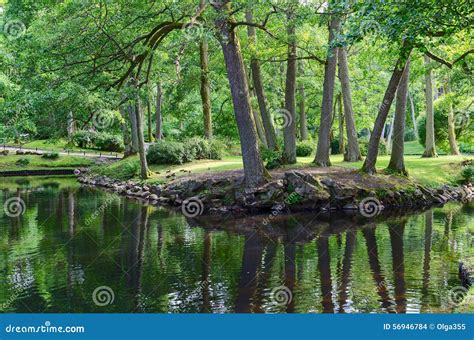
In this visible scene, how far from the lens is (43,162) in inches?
1636

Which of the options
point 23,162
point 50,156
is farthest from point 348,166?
point 50,156

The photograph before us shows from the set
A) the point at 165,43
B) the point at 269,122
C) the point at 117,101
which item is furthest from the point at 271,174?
the point at 165,43

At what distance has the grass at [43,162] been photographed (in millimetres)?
40094

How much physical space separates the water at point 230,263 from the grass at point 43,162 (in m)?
22.2

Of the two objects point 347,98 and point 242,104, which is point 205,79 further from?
point 242,104

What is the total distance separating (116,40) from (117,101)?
89.2 inches

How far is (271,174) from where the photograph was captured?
22391 millimetres

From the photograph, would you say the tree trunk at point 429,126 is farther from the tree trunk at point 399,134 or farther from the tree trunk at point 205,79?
the tree trunk at point 205,79

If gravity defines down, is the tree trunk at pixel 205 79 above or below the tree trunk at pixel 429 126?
above

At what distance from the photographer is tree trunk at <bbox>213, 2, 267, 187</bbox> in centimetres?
1969

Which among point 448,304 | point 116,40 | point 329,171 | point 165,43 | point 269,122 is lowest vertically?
point 448,304

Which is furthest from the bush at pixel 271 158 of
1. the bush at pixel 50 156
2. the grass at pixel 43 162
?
the bush at pixel 50 156

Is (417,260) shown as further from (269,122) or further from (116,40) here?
(269,122)

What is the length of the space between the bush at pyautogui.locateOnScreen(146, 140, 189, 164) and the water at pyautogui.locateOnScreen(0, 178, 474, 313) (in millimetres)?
10056
